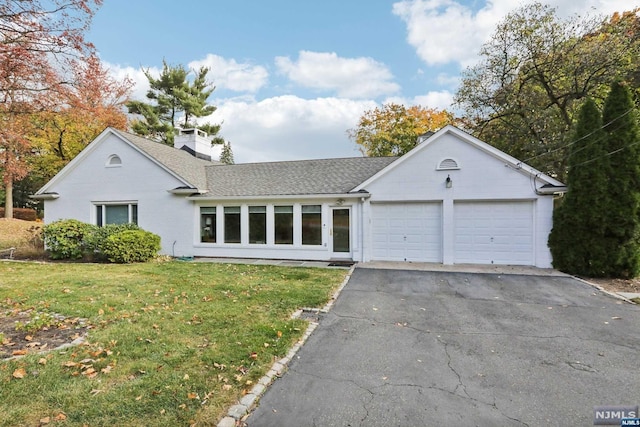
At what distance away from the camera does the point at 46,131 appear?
76.6ft

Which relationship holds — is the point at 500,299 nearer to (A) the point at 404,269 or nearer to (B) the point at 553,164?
(A) the point at 404,269

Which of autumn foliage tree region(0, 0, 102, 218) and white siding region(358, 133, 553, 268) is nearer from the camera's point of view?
autumn foliage tree region(0, 0, 102, 218)

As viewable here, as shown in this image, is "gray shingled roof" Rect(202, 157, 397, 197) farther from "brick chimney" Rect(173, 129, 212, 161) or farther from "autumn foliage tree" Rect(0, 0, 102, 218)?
"autumn foliage tree" Rect(0, 0, 102, 218)

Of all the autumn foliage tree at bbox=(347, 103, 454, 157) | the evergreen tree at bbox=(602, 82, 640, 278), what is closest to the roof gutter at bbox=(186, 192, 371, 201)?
the evergreen tree at bbox=(602, 82, 640, 278)

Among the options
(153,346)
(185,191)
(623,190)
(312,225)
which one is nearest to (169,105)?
(185,191)

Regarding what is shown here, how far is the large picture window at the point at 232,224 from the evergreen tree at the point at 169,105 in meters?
20.1

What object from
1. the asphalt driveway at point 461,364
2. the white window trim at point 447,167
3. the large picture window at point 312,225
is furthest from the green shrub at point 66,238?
the white window trim at point 447,167

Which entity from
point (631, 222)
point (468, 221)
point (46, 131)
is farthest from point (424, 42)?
point (46, 131)

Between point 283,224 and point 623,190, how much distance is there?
35.7ft

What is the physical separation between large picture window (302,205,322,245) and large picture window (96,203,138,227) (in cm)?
754

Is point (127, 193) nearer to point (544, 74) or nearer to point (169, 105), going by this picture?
point (544, 74)

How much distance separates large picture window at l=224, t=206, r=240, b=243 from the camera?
13.6 m

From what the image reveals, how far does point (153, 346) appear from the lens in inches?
175

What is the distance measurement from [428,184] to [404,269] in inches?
130
